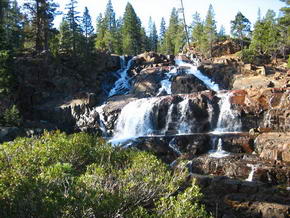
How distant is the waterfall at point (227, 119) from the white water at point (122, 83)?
56.0 feet

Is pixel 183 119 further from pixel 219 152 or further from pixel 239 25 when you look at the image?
pixel 239 25

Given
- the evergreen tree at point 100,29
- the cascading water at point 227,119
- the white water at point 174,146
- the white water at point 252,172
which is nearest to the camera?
the white water at point 252,172

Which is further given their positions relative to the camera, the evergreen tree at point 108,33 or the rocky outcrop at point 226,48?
the evergreen tree at point 108,33

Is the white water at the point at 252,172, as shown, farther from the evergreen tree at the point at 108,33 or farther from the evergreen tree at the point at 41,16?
the evergreen tree at the point at 108,33

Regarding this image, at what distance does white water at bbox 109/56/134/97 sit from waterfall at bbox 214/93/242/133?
17.1m

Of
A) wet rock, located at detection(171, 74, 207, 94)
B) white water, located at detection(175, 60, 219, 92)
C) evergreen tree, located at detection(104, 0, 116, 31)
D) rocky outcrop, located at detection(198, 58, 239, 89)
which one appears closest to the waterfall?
wet rock, located at detection(171, 74, 207, 94)

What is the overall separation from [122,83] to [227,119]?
67.9 ft

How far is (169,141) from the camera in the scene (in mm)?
27281

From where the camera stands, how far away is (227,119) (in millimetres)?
30500

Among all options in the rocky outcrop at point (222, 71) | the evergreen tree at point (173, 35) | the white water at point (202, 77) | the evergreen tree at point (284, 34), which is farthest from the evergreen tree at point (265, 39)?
the evergreen tree at point (173, 35)

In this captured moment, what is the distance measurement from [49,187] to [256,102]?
85.8ft

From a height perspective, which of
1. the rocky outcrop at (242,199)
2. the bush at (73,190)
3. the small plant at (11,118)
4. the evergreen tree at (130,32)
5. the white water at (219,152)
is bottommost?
the rocky outcrop at (242,199)

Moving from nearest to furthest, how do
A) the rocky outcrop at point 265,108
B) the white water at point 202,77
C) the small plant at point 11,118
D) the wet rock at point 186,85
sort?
the rocky outcrop at point 265,108, the small plant at point 11,118, the wet rock at point 186,85, the white water at point 202,77

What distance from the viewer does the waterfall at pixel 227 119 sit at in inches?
1180
